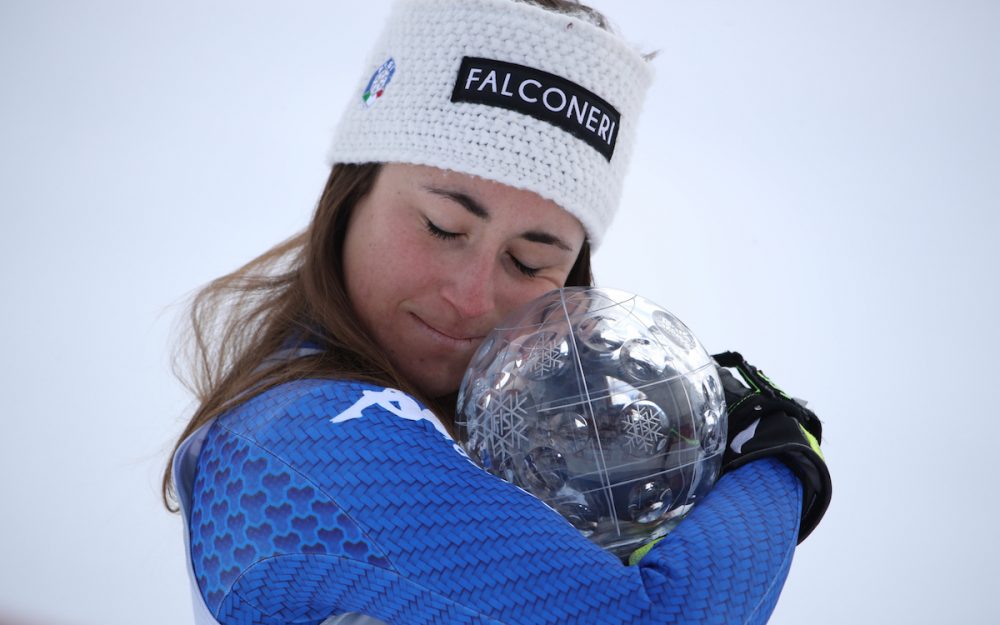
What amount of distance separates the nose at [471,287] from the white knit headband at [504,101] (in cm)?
10

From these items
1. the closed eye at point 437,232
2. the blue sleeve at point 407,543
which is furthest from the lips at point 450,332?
the blue sleeve at point 407,543

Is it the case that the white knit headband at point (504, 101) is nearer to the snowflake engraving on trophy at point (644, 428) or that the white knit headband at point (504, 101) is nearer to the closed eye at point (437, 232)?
Answer: the closed eye at point (437, 232)

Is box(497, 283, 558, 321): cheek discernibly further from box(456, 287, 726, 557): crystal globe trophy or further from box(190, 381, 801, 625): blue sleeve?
box(190, 381, 801, 625): blue sleeve

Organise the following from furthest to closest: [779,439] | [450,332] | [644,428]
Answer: [450,332], [779,439], [644,428]

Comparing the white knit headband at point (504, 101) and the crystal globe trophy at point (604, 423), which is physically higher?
the white knit headband at point (504, 101)

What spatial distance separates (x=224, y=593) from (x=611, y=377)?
1.28ft

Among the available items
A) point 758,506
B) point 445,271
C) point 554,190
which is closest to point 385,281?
point 445,271

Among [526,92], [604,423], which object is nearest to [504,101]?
[526,92]

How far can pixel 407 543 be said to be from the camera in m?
0.70

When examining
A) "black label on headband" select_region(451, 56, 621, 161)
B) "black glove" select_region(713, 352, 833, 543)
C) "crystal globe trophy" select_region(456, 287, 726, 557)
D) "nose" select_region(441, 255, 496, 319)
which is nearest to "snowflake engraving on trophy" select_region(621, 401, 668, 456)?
"crystal globe trophy" select_region(456, 287, 726, 557)

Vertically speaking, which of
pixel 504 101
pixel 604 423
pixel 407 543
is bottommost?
pixel 407 543

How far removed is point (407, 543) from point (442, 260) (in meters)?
0.37

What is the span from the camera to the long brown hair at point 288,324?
923mm

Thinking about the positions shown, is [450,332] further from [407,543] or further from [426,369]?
[407,543]
